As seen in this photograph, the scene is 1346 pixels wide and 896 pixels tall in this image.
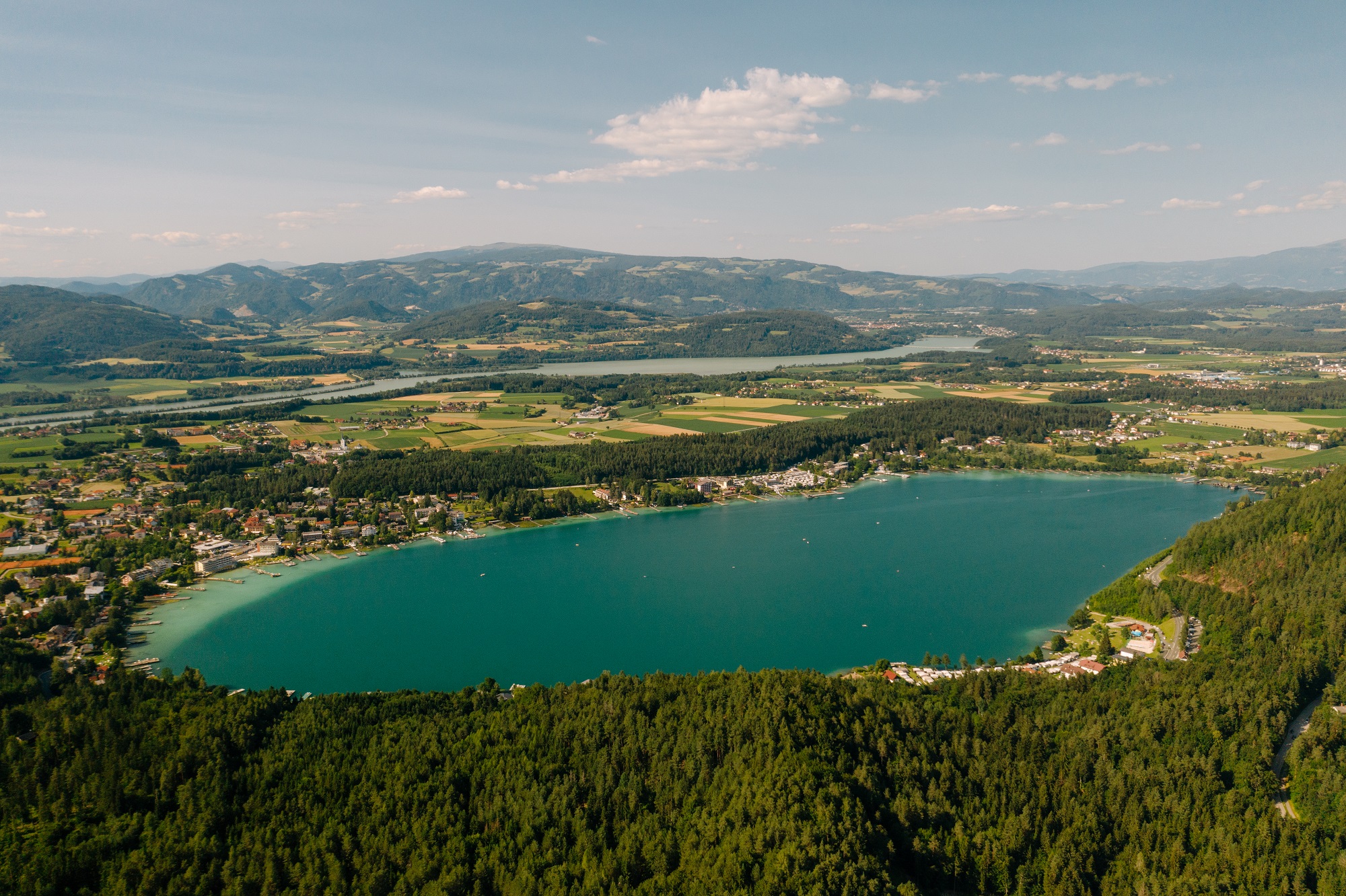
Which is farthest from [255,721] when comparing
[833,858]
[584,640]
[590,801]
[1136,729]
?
[1136,729]

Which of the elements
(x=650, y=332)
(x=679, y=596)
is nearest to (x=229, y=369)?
(x=650, y=332)

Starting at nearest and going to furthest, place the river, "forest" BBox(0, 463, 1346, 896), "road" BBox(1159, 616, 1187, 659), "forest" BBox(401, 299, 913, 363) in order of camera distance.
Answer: "forest" BBox(0, 463, 1346, 896), "road" BBox(1159, 616, 1187, 659), the river, "forest" BBox(401, 299, 913, 363)

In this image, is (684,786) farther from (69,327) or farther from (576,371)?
(69,327)

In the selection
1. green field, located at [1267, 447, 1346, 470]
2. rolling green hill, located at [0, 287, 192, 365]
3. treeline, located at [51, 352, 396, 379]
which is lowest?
green field, located at [1267, 447, 1346, 470]

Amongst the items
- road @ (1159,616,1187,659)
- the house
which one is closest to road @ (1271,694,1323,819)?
road @ (1159,616,1187,659)

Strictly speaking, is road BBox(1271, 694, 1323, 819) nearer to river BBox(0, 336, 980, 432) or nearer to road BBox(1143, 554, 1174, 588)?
road BBox(1143, 554, 1174, 588)

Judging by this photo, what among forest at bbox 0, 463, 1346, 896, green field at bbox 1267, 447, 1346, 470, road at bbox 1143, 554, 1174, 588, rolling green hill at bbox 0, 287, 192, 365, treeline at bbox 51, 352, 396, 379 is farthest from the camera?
rolling green hill at bbox 0, 287, 192, 365

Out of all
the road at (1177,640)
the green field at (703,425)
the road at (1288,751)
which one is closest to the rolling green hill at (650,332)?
the green field at (703,425)
